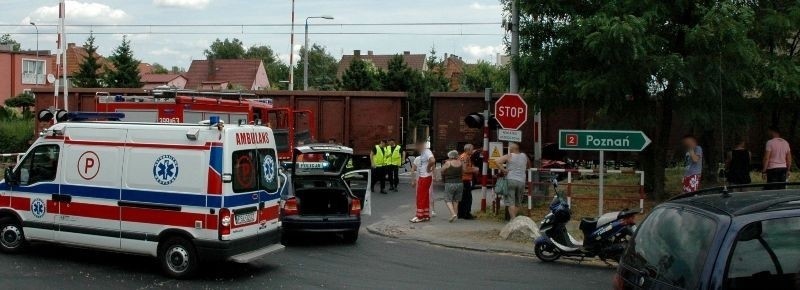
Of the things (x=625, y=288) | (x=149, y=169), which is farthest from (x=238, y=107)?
(x=625, y=288)

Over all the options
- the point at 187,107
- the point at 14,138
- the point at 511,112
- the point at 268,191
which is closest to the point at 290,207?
the point at 268,191

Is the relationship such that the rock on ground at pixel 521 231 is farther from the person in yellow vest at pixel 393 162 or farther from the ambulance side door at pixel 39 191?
the person in yellow vest at pixel 393 162

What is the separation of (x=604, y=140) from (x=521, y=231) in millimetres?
2211

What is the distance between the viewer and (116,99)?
17.0 metres

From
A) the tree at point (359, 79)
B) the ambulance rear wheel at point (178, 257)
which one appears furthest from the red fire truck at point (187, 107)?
the tree at point (359, 79)

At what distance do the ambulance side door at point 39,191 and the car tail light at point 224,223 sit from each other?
252 cm

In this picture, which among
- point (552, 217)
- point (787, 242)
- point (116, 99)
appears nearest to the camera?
point (787, 242)

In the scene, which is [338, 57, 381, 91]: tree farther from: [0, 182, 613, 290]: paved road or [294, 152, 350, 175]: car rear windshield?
[0, 182, 613, 290]: paved road

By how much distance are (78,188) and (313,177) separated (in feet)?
12.4

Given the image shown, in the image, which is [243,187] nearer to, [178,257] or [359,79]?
[178,257]

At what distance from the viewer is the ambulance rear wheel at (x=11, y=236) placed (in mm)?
10911

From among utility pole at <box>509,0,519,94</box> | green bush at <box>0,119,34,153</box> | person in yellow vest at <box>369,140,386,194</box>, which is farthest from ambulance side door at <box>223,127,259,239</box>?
green bush at <box>0,119,34,153</box>

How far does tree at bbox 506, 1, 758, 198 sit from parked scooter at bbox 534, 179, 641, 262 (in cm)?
376

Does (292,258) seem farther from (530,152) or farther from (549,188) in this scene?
(530,152)
